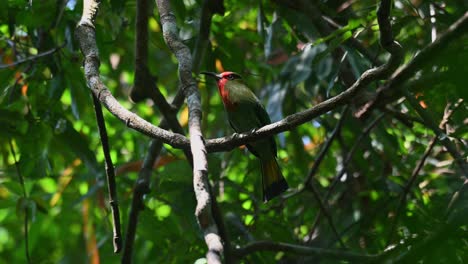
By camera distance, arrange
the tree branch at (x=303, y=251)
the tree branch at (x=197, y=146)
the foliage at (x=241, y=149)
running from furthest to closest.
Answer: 1. the foliage at (x=241, y=149)
2. the tree branch at (x=303, y=251)
3. the tree branch at (x=197, y=146)

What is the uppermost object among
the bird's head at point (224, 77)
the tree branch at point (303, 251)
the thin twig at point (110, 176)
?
the bird's head at point (224, 77)

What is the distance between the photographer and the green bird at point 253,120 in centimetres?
501

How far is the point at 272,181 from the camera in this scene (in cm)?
503

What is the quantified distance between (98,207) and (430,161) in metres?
2.92

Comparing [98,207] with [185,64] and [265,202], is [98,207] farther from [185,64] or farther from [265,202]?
[185,64]

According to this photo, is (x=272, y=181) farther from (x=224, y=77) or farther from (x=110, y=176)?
(x=110, y=176)

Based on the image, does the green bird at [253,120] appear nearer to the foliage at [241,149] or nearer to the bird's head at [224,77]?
the bird's head at [224,77]

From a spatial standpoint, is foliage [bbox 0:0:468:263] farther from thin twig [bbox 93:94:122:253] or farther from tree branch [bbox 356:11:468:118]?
tree branch [bbox 356:11:468:118]

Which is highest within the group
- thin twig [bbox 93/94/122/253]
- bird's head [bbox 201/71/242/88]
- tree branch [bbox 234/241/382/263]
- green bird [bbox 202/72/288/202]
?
bird's head [bbox 201/71/242/88]

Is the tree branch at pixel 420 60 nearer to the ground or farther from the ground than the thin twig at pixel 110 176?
nearer to the ground

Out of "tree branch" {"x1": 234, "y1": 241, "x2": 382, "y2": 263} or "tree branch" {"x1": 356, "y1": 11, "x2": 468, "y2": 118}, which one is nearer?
"tree branch" {"x1": 356, "y1": 11, "x2": 468, "y2": 118}

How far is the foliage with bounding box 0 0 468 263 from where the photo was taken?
4531mm

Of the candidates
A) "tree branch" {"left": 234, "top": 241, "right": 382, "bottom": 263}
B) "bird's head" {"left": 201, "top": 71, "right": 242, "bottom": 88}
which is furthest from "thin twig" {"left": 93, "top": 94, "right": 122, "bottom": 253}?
"bird's head" {"left": 201, "top": 71, "right": 242, "bottom": 88}

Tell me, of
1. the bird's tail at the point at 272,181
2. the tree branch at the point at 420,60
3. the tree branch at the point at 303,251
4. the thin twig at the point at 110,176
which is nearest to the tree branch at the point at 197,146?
the thin twig at the point at 110,176
